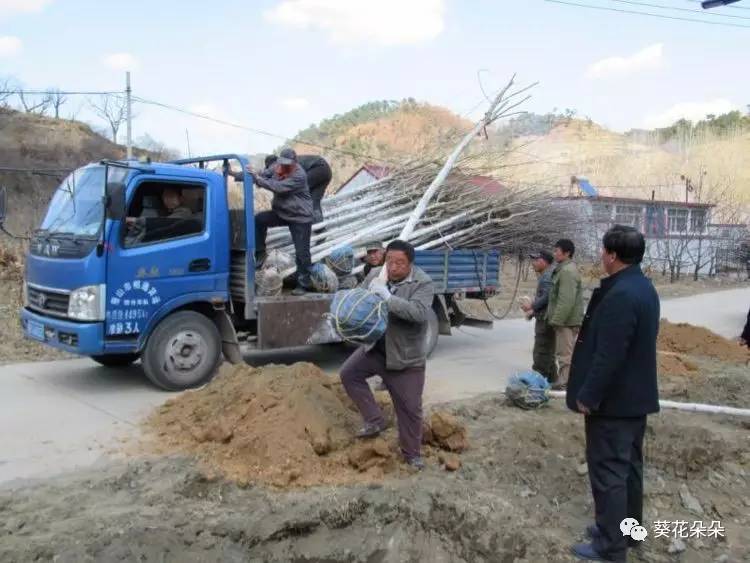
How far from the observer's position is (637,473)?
3988mm

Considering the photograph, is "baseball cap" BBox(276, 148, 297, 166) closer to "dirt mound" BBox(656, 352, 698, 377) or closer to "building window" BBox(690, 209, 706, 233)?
"dirt mound" BBox(656, 352, 698, 377)

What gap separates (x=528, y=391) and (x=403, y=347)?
2466 mm

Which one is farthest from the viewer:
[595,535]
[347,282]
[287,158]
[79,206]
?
[347,282]

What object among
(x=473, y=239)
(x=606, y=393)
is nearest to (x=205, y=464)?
(x=606, y=393)

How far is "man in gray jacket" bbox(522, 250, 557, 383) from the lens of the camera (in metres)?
7.66

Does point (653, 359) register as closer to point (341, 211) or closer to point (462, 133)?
point (341, 211)

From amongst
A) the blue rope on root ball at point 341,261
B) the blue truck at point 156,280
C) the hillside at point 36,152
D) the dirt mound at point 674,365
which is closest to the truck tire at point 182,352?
the blue truck at point 156,280

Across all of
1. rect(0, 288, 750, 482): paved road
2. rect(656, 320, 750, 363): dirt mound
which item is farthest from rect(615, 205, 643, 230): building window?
rect(656, 320, 750, 363): dirt mound

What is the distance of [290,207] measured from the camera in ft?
25.6

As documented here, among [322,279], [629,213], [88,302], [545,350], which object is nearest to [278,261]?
[322,279]

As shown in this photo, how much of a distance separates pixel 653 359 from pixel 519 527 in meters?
1.29

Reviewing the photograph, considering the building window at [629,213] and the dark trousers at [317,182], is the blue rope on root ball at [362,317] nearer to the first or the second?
the dark trousers at [317,182]

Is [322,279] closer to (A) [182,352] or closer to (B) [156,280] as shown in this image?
(A) [182,352]

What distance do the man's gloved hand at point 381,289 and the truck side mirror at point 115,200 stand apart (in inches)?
124
